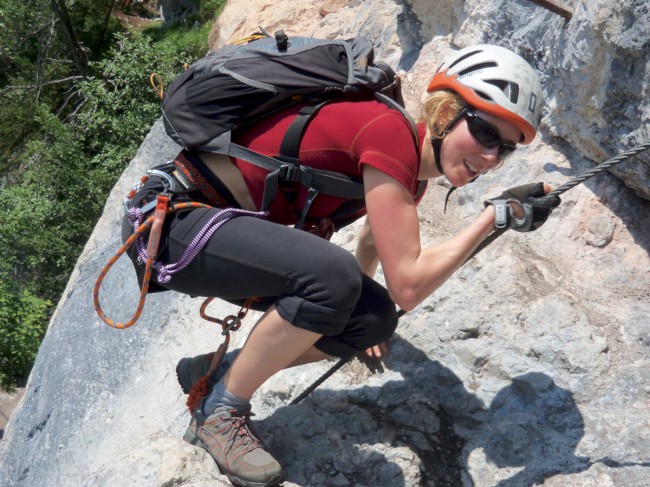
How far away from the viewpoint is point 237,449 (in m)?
2.88

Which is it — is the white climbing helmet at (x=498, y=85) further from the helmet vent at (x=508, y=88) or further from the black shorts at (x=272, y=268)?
the black shorts at (x=272, y=268)

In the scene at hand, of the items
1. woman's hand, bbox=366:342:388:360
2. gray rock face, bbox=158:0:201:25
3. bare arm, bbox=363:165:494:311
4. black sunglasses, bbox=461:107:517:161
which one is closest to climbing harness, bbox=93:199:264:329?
bare arm, bbox=363:165:494:311

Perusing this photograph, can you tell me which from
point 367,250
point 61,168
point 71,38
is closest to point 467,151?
point 367,250

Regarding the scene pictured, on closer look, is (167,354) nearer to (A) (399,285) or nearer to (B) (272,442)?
(B) (272,442)

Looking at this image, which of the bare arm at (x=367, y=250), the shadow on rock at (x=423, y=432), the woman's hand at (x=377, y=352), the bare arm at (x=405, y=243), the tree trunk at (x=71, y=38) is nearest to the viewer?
the bare arm at (x=405, y=243)

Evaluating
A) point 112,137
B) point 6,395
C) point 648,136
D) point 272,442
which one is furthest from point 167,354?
point 6,395

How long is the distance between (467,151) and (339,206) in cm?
55

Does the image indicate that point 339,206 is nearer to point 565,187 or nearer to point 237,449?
point 565,187

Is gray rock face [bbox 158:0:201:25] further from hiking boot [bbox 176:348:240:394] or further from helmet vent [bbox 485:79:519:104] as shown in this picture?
helmet vent [bbox 485:79:519:104]

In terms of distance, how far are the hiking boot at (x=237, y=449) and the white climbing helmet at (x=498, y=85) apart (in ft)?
4.81

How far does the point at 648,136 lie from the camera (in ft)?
11.6

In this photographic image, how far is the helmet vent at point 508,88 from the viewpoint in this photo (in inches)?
104

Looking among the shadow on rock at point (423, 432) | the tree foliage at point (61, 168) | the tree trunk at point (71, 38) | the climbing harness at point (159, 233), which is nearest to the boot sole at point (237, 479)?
the shadow on rock at point (423, 432)

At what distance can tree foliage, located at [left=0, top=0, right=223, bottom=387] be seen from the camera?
1095 centimetres
